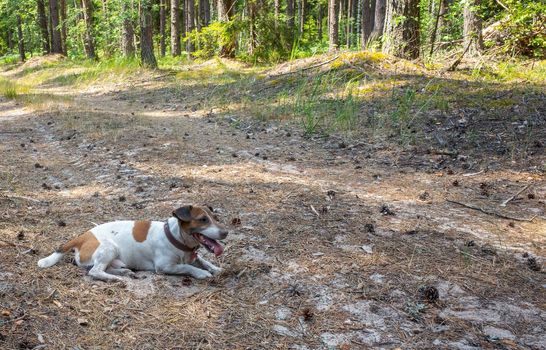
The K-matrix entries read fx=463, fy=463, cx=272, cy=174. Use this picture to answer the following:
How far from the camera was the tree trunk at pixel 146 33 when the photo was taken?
16.8 m

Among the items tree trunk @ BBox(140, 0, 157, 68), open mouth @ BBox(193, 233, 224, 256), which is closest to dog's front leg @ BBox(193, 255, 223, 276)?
open mouth @ BBox(193, 233, 224, 256)

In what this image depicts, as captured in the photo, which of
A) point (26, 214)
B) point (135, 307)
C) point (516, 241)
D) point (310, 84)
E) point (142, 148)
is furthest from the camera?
point (310, 84)

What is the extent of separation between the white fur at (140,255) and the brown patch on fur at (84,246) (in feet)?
0.11

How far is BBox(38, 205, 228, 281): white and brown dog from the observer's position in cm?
362

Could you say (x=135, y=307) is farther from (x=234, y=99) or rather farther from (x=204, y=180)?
(x=234, y=99)

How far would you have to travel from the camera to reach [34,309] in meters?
2.94

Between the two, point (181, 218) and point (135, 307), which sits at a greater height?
point (181, 218)

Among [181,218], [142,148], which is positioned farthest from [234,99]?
[181,218]

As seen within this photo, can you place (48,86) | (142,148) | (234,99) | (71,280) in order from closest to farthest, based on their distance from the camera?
(71,280) < (142,148) < (234,99) < (48,86)

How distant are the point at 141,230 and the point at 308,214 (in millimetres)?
1739

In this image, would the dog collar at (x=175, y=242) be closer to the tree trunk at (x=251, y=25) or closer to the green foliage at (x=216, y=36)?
the tree trunk at (x=251, y=25)

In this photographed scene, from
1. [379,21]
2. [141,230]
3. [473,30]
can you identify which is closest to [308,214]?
[141,230]

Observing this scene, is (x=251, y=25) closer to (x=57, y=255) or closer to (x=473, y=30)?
(x=473, y=30)

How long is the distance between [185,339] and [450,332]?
A: 1.64 meters
